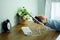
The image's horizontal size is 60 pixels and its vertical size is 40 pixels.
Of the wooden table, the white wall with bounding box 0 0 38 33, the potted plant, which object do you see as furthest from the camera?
the potted plant

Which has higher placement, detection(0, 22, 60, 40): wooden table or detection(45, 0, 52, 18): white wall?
detection(45, 0, 52, 18): white wall

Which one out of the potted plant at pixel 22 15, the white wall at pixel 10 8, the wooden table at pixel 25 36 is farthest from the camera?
the potted plant at pixel 22 15

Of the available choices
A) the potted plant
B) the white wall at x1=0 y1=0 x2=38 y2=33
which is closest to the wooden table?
the white wall at x1=0 y1=0 x2=38 y2=33

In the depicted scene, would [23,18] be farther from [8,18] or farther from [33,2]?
[33,2]

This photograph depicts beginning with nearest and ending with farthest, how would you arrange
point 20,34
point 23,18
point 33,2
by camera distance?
1. point 20,34
2. point 23,18
3. point 33,2

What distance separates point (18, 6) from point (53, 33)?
699mm

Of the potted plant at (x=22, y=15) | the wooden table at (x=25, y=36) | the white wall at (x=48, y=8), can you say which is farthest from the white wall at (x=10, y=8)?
the white wall at (x=48, y=8)

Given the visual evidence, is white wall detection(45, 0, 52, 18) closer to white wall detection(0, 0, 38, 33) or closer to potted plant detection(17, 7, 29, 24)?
white wall detection(0, 0, 38, 33)

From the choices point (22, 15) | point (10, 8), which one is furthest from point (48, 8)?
point (10, 8)

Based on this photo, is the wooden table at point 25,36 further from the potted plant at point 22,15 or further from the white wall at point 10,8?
the potted plant at point 22,15

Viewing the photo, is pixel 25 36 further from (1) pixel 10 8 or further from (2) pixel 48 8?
(2) pixel 48 8

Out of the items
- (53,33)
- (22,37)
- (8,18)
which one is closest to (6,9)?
(8,18)

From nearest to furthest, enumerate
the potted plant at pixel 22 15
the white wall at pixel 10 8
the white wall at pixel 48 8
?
the white wall at pixel 10 8, the potted plant at pixel 22 15, the white wall at pixel 48 8

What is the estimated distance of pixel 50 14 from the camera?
281 centimetres
